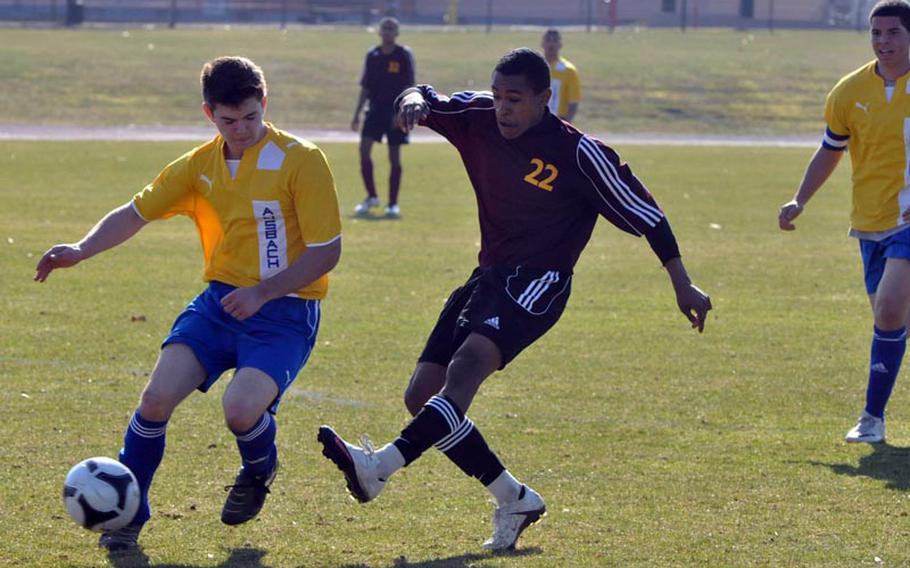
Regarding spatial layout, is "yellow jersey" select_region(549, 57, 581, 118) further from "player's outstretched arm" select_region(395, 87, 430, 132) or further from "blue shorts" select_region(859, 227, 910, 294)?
"player's outstretched arm" select_region(395, 87, 430, 132)

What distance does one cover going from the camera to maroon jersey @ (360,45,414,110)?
16562mm

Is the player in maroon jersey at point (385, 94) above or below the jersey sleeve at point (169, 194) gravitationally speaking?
below

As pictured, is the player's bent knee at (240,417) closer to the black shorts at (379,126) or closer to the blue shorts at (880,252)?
the blue shorts at (880,252)

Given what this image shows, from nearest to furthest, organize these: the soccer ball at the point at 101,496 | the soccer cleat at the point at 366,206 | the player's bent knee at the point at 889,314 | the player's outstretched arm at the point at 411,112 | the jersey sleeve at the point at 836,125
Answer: the soccer ball at the point at 101,496
the player's outstretched arm at the point at 411,112
the player's bent knee at the point at 889,314
the jersey sleeve at the point at 836,125
the soccer cleat at the point at 366,206

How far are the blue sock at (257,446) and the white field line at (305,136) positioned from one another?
2199cm

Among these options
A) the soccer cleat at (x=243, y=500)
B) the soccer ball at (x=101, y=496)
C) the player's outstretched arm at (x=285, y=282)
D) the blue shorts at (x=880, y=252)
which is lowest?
the soccer cleat at (x=243, y=500)

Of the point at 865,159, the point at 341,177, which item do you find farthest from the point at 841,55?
the point at 865,159


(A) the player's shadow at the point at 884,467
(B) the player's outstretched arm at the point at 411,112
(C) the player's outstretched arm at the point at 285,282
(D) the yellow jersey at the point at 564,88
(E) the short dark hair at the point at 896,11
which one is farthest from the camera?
(D) the yellow jersey at the point at 564,88

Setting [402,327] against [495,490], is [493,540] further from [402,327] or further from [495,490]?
[402,327]

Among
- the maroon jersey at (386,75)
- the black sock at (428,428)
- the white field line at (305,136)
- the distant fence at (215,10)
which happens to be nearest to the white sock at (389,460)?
the black sock at (428,428)

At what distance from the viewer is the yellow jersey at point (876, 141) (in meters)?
7.15

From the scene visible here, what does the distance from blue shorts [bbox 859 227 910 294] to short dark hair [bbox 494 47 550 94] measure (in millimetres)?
2554

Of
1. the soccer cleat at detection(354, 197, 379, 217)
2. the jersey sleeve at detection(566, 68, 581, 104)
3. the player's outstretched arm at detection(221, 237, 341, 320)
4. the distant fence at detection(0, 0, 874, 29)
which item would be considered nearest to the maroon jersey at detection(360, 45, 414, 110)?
the soccer cleat at detection(354, 197, 379, 217)

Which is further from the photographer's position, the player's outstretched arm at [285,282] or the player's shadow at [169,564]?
the player's outstretched arm at [285,282]
